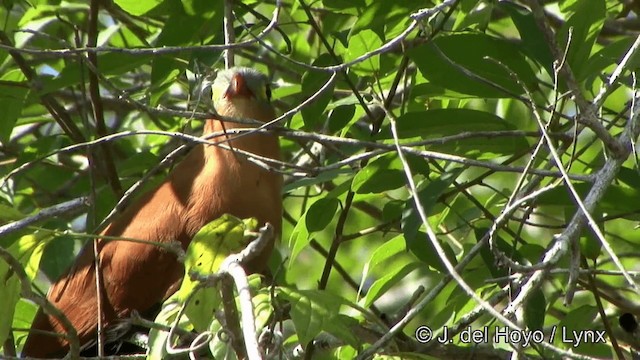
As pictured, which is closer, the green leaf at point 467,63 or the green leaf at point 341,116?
the green leaf at point 467,63

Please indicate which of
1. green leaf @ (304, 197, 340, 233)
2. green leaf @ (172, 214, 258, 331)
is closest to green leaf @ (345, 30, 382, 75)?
green leaf @ (304, 197, 340, 233)

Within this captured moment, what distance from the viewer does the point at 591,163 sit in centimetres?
266

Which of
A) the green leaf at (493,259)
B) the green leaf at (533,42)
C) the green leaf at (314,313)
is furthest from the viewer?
the green leaf at (493,259)

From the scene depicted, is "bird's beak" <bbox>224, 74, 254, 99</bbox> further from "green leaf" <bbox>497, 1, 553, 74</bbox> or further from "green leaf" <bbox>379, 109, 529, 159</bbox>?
"green leaf" <bbox>497, 1, 553, 74</bbox>

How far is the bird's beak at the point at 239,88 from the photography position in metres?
3.29

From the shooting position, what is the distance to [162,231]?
3.02 metres

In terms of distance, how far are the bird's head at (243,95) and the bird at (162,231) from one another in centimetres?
6

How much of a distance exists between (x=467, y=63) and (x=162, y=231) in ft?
3.54

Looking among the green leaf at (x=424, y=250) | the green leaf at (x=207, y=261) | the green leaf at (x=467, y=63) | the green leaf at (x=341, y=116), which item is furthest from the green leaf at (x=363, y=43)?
the green leaf at (x=207, y=261)

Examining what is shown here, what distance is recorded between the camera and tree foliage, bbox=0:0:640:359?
2.02 meters

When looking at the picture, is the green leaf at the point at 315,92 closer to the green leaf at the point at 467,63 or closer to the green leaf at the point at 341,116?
the green leaf at the point at 341,116

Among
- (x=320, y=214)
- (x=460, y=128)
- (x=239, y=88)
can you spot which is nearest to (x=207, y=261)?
(x=320, y=214)

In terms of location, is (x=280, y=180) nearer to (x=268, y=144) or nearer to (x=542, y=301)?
(x=268, y=144)

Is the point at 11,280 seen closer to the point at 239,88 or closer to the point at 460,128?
the point at 460,128
